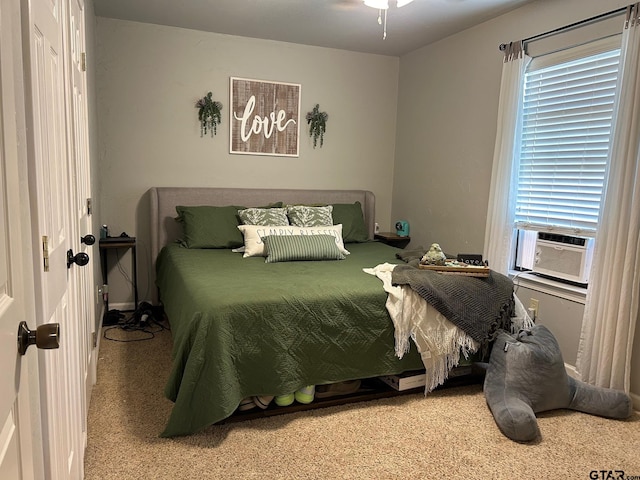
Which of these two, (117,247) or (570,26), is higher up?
(570,26)

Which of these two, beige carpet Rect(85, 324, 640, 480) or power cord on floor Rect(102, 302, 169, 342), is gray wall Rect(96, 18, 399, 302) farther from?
beige carpet Rect(85, 324, 640, 480)

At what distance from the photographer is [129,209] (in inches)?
159

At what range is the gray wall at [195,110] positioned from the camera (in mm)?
3898

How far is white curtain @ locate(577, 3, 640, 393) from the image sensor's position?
254cm

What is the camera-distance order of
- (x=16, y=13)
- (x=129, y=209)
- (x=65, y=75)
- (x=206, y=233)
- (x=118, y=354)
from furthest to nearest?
1. (x=129, y=209)
2. (x=206, y=233)
3. (x=118, y=354)
4. (x=65, y=75)
5. (x=16, y=13)

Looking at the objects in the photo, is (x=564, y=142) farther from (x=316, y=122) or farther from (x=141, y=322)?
(x=141, y=322)

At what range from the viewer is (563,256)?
10.1 ft

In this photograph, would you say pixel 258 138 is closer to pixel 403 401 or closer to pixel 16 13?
pixel 403 401

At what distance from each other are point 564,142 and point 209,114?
2822 millimetres

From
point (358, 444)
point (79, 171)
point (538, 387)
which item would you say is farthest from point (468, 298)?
point (79, 171)

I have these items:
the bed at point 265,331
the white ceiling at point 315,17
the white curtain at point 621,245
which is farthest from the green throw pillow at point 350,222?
the white curtain at point 621,245

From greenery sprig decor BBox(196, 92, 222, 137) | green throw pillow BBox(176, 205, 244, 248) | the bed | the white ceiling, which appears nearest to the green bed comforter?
the bed

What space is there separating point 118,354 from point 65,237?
1.90 metres

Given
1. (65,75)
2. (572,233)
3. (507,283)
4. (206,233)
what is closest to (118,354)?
(206,233)
